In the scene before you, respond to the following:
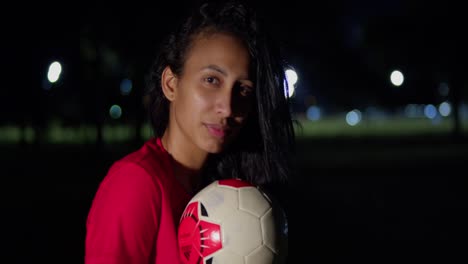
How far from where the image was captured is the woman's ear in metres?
2.37

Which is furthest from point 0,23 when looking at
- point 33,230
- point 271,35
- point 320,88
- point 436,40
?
point 320,88

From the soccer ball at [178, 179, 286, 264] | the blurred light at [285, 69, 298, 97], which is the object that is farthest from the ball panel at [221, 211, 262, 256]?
the blurred light at [285, 69, 298, 97]

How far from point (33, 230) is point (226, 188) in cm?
716

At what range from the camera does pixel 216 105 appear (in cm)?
217

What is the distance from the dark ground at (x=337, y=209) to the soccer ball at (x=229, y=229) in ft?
15.7

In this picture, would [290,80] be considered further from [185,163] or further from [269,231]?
[269,231]

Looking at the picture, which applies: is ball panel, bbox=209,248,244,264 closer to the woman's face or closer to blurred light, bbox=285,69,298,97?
the woman's face

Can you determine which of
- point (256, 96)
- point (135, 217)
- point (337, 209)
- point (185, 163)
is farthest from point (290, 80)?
point (337, 209)

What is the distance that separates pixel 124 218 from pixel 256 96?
76 cm

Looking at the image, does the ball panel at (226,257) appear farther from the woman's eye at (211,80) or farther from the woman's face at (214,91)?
the woman's eye at (211,80)

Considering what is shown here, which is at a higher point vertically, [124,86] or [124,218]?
[124,86]

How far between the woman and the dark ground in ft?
15.3

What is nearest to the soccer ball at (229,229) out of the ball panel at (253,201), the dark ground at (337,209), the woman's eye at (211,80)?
the ball panel at (253,201)

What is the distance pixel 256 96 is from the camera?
91.7 inches
